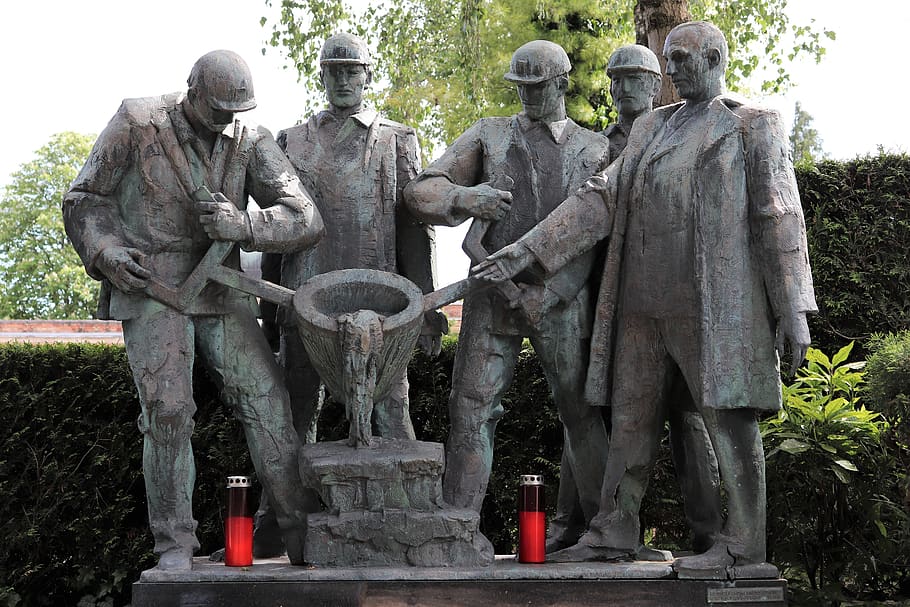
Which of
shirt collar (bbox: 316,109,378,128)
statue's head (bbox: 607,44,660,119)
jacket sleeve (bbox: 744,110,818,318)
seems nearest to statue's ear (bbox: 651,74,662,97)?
statue's head (bbox: 607,44,660,119)

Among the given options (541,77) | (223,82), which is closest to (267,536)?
(223,82)

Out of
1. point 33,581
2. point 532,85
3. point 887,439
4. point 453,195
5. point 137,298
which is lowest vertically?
point 33,581

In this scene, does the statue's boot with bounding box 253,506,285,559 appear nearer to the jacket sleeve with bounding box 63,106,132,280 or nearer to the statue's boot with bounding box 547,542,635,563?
the statue's boot with bounding box 547,542,635,563

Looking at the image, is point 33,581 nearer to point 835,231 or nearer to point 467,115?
point 835,231

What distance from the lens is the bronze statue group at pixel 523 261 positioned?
559cm

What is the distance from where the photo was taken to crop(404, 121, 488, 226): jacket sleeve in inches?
237

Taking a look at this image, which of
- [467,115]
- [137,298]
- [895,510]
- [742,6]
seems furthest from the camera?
[467,115]

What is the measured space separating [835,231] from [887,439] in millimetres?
1872

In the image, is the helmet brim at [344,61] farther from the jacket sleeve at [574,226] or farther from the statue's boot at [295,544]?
the statue's boot at [295,544]

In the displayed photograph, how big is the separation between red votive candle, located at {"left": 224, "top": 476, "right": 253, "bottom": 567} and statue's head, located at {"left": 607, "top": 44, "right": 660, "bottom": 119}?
2.57 metres

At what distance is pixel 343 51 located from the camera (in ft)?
20.5

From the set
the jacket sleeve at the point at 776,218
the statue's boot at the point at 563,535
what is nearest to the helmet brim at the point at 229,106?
the jacket sleeve at the point at 776,218

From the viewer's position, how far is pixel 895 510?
22.4 feet

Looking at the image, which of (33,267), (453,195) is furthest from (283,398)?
(33,267)
